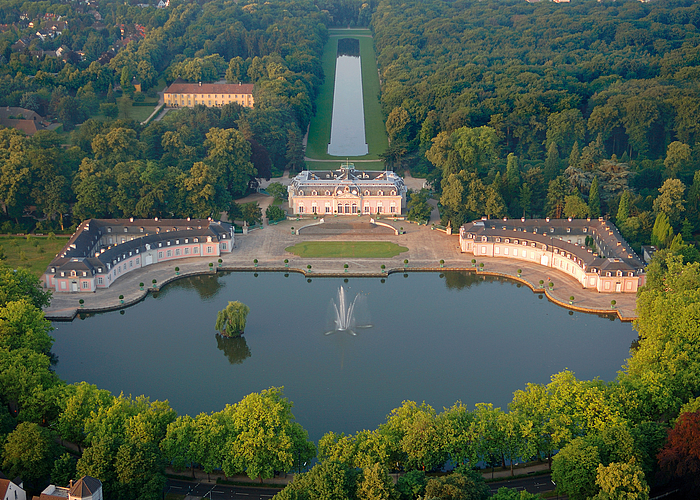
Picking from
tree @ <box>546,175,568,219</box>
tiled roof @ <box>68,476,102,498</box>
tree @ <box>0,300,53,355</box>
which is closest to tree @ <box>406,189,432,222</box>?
tree @ <box>546,175,568,219</box>

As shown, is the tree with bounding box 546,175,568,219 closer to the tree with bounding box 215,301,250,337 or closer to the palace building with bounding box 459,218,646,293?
the palace building with bounding box 459,218,646,293

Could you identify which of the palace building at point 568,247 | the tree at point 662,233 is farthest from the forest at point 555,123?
the palace building at point 568,247

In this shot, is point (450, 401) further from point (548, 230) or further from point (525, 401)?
point (548, 230)

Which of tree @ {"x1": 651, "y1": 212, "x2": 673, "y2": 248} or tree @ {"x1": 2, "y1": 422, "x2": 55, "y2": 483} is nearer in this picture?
tree @ {"x1": 2, "y1": 422, "x2": 55, "y2": 483}

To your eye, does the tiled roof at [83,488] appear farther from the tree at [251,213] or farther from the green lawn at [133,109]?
the green lawn at [133,109]

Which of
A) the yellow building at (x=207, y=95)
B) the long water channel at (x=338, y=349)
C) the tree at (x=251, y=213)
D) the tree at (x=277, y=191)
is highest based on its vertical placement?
the yellow building at (x=207, y=95)

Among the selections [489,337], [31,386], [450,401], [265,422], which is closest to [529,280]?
[489,337]
